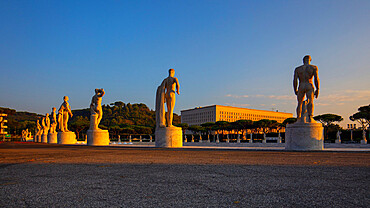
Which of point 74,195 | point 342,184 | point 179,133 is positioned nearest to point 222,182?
point 342,184

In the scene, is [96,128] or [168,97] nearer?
[168,97]

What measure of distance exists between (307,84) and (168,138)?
6.57m

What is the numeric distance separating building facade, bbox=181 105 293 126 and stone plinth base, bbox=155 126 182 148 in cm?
12649

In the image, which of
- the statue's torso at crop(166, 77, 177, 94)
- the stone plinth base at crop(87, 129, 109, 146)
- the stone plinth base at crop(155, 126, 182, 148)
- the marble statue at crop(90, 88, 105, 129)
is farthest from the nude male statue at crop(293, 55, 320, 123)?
the marble statue at crop(90, 88, 105, 129)

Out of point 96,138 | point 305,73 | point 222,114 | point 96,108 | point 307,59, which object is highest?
point 222,114

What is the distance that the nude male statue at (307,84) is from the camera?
35.4 feet

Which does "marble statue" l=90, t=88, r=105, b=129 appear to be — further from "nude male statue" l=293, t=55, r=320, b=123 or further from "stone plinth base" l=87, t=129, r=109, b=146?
"nude male statue" l=293, t=55, r=320, b=123

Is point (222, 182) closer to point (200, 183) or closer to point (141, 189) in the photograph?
point (200, 183)

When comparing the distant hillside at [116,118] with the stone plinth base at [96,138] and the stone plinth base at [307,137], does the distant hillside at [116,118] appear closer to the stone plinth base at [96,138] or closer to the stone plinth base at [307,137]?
the stone plinth base at [96,138]

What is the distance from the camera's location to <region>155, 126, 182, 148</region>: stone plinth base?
41.6 feet

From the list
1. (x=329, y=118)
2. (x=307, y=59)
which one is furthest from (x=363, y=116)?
(x=307, y=59)

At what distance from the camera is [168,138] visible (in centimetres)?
1270

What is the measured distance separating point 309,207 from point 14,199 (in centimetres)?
228

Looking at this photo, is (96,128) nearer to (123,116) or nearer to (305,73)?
(305,73)
